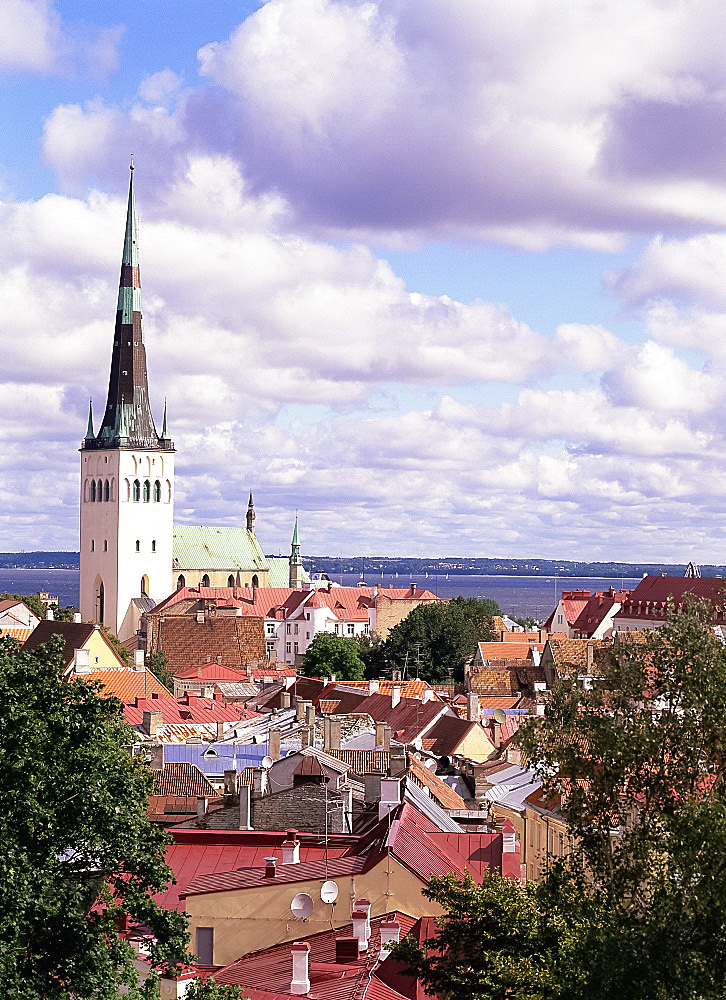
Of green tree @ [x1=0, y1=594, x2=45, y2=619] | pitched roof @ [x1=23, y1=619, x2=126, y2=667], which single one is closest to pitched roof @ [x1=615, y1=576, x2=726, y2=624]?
green tree @ [x1=0, y1=594, x2=45, y2=619]

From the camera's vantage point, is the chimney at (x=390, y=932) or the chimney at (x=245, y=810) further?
the chimney at (x=245, y=810)

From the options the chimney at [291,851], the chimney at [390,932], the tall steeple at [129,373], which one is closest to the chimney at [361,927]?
the chimney at [390,932]

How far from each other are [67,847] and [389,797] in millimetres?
Result: 11398

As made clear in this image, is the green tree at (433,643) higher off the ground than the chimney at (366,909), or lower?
higher

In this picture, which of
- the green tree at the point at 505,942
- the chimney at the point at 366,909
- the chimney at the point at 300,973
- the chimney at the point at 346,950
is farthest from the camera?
the chimney at the point at 366,909

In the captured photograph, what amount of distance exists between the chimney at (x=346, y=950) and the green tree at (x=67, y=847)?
11.9ft

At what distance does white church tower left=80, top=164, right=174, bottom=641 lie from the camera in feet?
520

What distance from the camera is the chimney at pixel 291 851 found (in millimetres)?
26172

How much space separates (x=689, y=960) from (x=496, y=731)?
4014cm

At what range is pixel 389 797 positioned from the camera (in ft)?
91.7

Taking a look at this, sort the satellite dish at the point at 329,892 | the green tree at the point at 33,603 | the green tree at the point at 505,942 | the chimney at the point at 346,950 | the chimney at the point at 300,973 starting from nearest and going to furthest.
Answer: the green tree at the point at 505,942, the chimney at the point at 300,973, the chimney at the point at 346,950, the satellite dish at the point at 329,892, the green tree at the point at 33,603

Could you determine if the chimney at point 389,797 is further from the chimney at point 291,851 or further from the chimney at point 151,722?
the chimney at point 151,722

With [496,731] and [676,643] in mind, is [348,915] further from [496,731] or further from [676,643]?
[496,731]

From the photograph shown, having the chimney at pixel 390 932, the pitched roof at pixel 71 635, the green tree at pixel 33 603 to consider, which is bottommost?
the chimney at pixel 390 932
